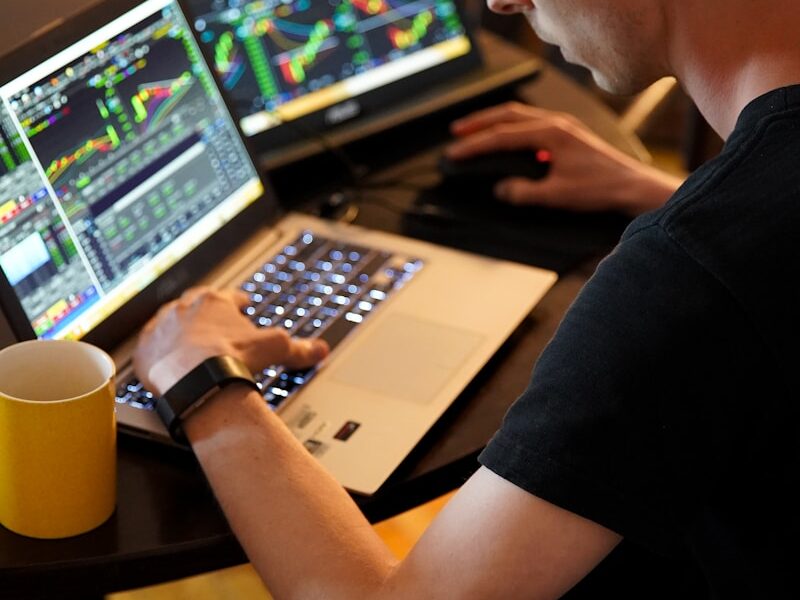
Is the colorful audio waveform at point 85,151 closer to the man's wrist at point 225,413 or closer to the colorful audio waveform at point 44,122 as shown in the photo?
the colorful audio waveform at point 44,122

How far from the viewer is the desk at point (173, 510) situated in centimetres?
100

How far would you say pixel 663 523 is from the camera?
0.87 m

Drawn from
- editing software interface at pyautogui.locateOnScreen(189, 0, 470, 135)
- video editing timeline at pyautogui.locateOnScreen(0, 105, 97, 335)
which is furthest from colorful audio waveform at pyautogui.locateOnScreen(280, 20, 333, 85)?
video editing timeline at pyautogui.locateOnScreen(0, 105, 97, 335)

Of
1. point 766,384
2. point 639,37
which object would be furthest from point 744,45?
point 766,384

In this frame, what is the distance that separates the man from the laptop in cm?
11

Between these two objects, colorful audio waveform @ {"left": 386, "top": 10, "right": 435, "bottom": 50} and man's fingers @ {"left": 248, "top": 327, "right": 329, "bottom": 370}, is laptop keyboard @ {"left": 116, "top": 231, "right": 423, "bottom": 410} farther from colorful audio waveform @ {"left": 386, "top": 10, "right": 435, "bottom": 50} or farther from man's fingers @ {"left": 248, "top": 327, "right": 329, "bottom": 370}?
colorful audio waveform @ {"left": 386, "top": 10, "right": 435, "bottom": 50}

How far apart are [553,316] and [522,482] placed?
497mm

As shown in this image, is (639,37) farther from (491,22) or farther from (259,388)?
(491,22)

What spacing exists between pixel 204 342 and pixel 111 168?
22 centimetres

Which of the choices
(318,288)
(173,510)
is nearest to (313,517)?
(173,510)

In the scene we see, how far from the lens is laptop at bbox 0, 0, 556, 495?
3.72ft

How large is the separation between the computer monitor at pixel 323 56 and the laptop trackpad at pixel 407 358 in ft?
1.40

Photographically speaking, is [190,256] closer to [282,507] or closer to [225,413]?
[225,413]

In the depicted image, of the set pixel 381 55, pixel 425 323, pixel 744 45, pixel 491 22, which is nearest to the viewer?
pixel 744 45
